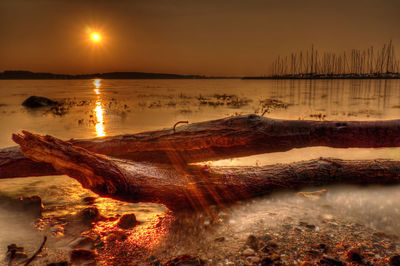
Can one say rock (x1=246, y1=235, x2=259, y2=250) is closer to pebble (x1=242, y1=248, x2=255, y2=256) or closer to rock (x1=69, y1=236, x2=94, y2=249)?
pebble (x1=242, y1=248, x2=255, y2=256)

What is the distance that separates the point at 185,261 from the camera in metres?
2.46

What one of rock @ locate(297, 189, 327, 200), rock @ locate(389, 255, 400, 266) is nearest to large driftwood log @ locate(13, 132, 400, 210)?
rock @ locate(297, 189, 327, 200)

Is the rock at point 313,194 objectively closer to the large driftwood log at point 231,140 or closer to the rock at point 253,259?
the large driftwood log at point 231,140

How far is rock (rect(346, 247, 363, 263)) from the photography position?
2.52 meters

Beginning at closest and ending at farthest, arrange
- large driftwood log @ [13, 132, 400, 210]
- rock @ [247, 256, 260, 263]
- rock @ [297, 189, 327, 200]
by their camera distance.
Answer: rock @ [247, 256, 260, 263]
large driftwood log @ [13, 132, 400, 210]
rock @ [297, 189, 327, 200]

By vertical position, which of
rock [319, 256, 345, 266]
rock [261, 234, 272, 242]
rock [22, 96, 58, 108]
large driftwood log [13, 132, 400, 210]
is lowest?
rock [261, 234, 272, 242]

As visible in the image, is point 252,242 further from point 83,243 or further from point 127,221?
point 83,243

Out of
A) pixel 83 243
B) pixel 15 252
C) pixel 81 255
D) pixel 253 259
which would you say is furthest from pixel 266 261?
pixel 15 252

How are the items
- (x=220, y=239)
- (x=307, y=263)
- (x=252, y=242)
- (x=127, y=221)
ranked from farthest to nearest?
(x=127, y=221) < (x=220, y=239) < (x=252, y=242) < (x=307, y=263)

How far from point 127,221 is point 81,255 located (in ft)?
2.35

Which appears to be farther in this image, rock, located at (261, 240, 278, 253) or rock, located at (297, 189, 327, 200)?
rock, located at (297, 189, 327, 200)

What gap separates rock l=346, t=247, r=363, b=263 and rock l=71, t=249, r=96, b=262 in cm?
243

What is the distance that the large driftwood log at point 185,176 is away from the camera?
10.3 ft

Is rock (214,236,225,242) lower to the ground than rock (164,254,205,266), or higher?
lower
